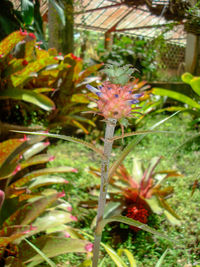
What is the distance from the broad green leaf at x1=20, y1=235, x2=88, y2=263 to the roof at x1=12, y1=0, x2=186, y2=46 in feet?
2.69

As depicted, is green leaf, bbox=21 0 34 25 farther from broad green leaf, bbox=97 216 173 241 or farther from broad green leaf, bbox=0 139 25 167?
broad green leaf, bbox=97 216 173 241

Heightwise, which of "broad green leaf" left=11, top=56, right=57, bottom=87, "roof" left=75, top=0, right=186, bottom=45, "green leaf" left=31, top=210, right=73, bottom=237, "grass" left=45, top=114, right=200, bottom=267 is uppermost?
"roof" left=75, top=0, right=186, bottom=45

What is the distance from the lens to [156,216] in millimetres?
1290

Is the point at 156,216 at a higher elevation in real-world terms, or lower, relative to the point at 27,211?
lower

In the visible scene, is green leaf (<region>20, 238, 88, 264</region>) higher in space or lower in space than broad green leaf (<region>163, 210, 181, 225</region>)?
higher

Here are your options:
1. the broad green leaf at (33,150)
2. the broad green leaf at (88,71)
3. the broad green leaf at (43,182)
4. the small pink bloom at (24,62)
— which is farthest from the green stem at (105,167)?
the broad green leaf at (88,71)

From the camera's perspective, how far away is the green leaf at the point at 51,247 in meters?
0.84

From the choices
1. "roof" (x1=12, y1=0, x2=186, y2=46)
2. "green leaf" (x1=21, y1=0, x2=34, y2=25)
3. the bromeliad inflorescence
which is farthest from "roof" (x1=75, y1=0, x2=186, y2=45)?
the bromeliad inflorescence

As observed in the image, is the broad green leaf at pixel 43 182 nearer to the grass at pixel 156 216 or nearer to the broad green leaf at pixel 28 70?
the grass at pixel 156 216

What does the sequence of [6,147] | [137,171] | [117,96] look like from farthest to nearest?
[137,171] < [6,147] < [117,96]

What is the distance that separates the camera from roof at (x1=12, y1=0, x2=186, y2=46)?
824 mm

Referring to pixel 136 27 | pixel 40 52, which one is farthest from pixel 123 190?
pixel 40 52

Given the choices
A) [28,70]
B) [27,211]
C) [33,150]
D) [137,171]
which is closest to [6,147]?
[27,211]

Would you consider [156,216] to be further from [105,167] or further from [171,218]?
[105,167]
